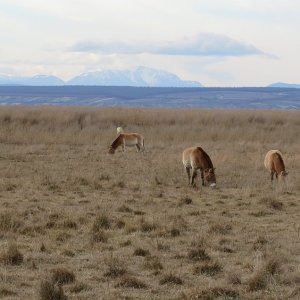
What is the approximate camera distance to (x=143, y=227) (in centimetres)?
1052

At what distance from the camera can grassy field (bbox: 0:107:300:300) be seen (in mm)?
7262

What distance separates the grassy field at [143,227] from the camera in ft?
23.8

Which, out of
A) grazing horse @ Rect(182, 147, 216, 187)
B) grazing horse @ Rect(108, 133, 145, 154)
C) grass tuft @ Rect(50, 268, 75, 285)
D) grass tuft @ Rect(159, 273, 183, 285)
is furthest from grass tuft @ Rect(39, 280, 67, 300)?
grazing horse @ Rect(108, 133, 145, 154)

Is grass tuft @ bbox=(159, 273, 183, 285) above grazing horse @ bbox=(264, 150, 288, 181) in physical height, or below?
below

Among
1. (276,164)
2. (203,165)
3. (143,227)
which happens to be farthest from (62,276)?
(276,164)

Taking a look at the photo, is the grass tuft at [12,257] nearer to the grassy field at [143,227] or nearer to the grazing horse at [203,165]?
the grassy field at [143,227]

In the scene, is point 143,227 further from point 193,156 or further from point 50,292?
point 193,156

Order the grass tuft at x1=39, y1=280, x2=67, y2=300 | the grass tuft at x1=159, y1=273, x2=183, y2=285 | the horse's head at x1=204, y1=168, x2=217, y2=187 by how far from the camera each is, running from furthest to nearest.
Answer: the horse's head at x1=204, y1=168, x2=217, y2=187, the grass tuft at x1=159, y1=273, x2=183, y2=285, the grass tuft at x1=39, y1=280, x2=67, y2=300

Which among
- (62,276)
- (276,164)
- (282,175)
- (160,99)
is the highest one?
(276,164)

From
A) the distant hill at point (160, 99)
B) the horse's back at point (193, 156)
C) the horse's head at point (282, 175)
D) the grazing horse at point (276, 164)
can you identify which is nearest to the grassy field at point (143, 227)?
the horse's head at point (282, 175)

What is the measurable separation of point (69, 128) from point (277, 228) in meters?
23.0

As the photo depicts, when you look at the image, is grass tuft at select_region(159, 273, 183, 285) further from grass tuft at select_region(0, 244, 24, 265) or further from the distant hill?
the distant hill

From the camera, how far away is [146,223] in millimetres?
10672

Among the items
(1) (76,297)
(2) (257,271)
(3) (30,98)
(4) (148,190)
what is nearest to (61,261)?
(1) (76,297)
